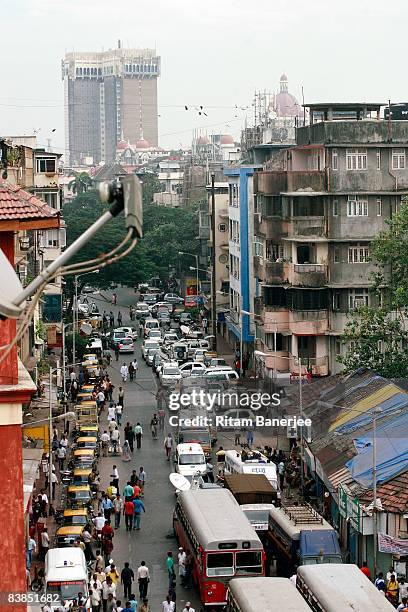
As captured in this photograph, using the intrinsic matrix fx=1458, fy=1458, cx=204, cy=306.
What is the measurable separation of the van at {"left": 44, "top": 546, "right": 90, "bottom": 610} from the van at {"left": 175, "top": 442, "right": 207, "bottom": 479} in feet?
40.7

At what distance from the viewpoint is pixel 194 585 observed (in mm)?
30125

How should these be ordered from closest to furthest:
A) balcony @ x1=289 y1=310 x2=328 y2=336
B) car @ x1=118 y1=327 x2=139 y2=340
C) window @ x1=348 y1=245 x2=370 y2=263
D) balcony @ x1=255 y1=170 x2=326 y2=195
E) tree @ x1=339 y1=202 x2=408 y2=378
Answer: tree @ x1=339 y1=202 x2=408 y2=378, balcony @ x1=255 y1=170 x2=326 y2=195, window @ x1=348 y1=245 x2=370 y2=263, balcony @ x1=289 y1=310 x2=328 y2=336, car @ x1=118 y1=327 x2=139 y2=340

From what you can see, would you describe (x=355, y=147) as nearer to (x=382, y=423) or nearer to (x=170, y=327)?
(x=382, y=423)

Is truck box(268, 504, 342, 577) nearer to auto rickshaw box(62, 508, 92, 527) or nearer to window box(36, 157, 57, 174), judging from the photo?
auto rickshaw box(62, 508, 92, 527)

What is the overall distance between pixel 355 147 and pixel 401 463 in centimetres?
2588

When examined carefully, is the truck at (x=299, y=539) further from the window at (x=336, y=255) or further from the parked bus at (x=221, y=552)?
the window at (x=336, y=255)

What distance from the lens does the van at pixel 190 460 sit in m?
40.9

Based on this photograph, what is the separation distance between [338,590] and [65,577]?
6.27 meters

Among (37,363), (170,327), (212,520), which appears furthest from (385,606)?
(170,327)

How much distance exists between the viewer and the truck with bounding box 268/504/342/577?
1114 inches

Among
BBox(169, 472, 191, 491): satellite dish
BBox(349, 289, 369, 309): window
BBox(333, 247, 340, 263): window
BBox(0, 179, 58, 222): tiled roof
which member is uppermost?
BBox(0, 179, 58, 222): tiled roof

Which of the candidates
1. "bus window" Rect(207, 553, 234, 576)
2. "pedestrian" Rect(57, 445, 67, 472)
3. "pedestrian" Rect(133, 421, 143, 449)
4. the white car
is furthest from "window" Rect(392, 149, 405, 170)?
"bus window" Rect(207, 553, 234, 576)

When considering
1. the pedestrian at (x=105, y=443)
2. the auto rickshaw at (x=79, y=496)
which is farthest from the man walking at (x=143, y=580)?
the pedestrian at (x=105, y=443)

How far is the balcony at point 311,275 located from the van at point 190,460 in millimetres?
14481
